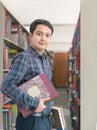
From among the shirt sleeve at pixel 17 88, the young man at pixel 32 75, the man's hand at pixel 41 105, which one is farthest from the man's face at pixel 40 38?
the man's hand at pixel 41 105

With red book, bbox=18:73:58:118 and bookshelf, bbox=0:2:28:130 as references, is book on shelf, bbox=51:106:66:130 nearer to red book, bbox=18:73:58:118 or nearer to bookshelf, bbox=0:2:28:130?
red book, bbox=18:73:58:118

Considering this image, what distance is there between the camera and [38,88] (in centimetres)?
143

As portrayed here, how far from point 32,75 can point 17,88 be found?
14cm

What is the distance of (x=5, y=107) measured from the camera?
2963 mm

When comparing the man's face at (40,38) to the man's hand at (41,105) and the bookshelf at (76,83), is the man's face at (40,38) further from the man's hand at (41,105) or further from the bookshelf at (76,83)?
the bookshelf at (76,83)

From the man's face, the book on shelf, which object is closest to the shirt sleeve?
the man's face
